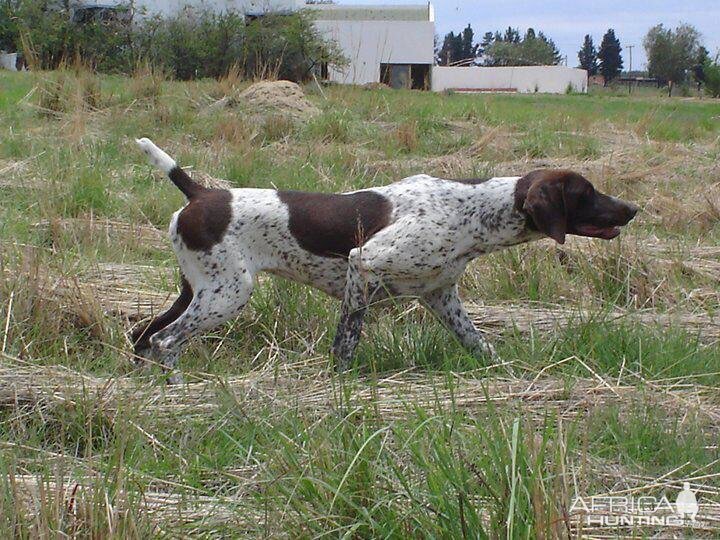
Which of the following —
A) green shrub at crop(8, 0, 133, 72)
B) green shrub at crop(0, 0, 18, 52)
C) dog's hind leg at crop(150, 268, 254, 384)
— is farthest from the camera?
green shrub at crop(0, 0, 18, 52)

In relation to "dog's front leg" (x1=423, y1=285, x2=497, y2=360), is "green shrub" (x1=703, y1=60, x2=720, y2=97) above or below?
above

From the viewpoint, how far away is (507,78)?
5019 cm

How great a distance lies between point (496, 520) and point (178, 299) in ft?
9.26

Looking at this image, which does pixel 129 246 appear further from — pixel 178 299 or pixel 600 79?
pixel 600 79

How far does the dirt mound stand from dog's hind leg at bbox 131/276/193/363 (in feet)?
22.7

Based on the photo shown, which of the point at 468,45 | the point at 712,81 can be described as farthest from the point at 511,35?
the point at 712,81

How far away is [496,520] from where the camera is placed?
2.43 m

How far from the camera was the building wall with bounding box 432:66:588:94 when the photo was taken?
49469 millimetres

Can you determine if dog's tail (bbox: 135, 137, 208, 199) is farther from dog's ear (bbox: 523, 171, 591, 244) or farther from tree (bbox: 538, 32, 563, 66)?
tree (bbox: 538, 32, 563, 66)

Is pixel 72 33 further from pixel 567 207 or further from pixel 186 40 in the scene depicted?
pixel 567 207

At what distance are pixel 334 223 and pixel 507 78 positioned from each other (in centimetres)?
4694

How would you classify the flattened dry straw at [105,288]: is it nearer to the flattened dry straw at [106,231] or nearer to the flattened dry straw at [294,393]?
the flattened dry straw at [106,231]
